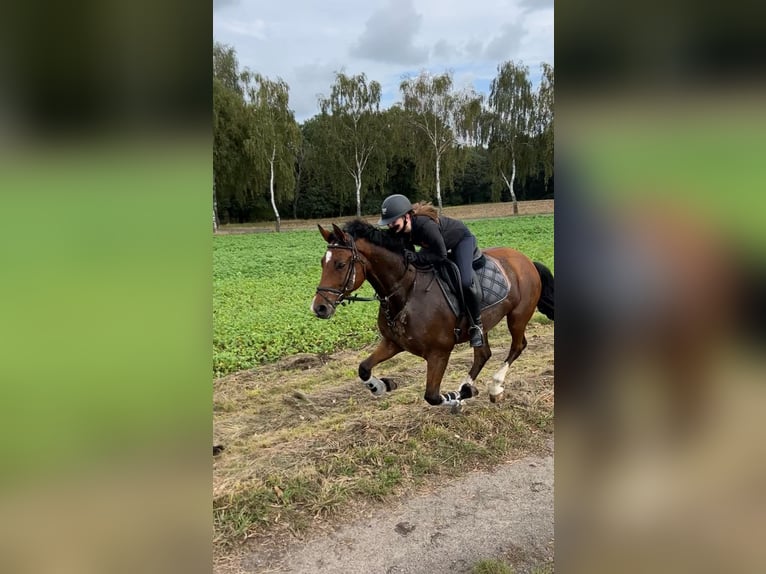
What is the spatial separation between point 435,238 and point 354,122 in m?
6.99

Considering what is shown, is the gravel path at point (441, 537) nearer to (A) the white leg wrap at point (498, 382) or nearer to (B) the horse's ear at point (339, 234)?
(A) the white leg wrap at point (498, 382)

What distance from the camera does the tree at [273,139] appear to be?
50.3ft

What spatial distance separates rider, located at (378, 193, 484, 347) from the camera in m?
3.85

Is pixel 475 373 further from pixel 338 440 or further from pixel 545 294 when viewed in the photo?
pixel 338 440

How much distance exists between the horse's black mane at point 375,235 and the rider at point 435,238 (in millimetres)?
80

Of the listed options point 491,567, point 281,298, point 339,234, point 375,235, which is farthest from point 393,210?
point 281,298

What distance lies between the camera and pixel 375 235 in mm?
3961

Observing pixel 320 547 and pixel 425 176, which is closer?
pixel 320 547

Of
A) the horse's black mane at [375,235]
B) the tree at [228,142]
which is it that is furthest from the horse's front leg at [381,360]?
the tree at [228,142]
